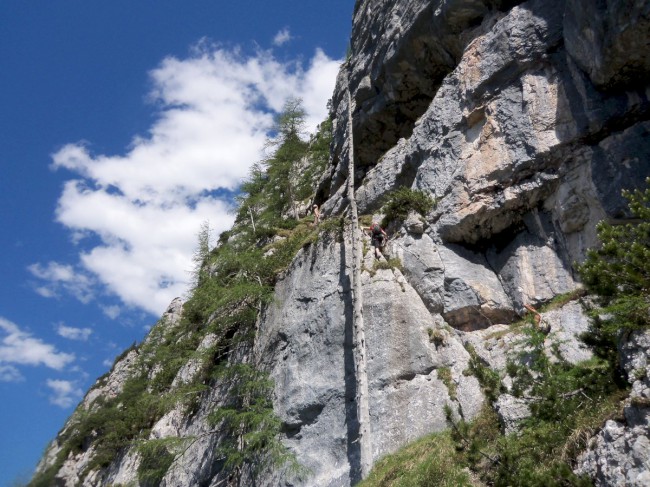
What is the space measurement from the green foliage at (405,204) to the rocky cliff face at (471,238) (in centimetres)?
33

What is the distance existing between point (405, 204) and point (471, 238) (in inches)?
110

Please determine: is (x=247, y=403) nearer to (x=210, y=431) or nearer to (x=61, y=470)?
(x=210, y=431)

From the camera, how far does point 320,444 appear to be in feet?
50.8

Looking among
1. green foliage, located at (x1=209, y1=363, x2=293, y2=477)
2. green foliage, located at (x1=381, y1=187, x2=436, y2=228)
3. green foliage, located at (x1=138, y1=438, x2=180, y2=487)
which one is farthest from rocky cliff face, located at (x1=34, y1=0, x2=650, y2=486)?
green foliage, located at (x1=138, y1=438, x2=180, y2=487)

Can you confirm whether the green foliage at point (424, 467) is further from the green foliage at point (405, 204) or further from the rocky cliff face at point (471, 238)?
the green foliage at point (405, 204)

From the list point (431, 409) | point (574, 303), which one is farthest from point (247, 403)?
point (574, 303)

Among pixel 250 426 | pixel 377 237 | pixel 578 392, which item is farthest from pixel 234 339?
pixel 578 392

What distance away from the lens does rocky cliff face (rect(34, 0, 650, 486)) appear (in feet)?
47.0

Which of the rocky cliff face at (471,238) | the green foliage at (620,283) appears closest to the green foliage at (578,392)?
the green foliage at (620,283)

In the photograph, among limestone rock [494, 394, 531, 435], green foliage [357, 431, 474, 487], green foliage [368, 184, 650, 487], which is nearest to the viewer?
green foliage [368, 184, 650, 487]

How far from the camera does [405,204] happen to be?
19.1m

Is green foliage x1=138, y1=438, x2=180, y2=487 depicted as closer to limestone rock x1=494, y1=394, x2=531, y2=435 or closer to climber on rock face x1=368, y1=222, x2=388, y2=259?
climber on rock face x1=368, y1=222, x2=388, y2=259

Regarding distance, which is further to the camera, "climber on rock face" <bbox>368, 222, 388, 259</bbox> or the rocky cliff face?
"climber on rock face" <bbox>368, 222, 388, 259</bbox>

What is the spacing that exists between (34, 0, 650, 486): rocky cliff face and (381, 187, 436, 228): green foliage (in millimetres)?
334
